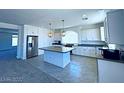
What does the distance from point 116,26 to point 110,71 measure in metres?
1.07

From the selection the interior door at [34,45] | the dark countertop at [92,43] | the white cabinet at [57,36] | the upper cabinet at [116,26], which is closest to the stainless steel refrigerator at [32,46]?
the interior door at [34,45]

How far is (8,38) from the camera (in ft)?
33.0

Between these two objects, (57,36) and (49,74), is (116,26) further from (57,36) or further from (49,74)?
(57,36)

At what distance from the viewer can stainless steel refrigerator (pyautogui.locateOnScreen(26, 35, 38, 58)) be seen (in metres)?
6.49

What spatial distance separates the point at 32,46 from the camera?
6.79 metres

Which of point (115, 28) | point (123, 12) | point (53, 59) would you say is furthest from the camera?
point (53, 59)

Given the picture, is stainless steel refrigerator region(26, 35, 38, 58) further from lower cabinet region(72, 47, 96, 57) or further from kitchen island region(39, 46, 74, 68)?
lower cabinet region(72, 47, 96, 57)

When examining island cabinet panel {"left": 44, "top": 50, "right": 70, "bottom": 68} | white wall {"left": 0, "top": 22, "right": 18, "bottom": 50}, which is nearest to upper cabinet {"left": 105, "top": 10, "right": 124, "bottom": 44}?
island cabinet panel {"left": 44, "top": 50, "right": 70, "bottom": 68}

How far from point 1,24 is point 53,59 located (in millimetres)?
4000
